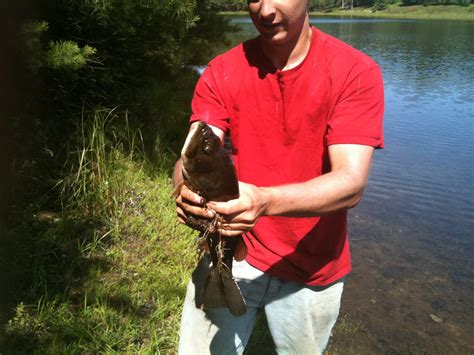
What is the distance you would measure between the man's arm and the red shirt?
9 cm

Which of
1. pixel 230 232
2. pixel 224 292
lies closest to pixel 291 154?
pixel 230 232

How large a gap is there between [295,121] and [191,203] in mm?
738

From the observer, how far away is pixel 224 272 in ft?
8.02

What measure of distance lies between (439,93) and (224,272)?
14.2 meters

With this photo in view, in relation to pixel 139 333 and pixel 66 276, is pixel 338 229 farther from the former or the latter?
pixel 66 276

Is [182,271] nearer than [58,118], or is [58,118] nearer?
[182,271]

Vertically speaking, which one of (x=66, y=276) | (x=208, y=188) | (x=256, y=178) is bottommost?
(x=66, y=276)

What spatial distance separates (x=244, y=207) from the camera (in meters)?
1.90

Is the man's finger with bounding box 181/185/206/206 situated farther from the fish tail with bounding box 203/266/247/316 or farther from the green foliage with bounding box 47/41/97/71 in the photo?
the green foliage with bounding box 47/41/97/71

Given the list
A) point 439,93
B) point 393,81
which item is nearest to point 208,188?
point 439,93

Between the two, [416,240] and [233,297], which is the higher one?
[233,297]

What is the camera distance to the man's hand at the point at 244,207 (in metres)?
1.90

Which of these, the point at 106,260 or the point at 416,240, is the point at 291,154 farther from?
the point at 416,240

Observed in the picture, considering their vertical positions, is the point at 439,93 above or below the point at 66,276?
below
